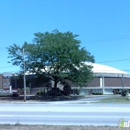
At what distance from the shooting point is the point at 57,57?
2066 inches

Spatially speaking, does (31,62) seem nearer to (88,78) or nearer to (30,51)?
(30,51)

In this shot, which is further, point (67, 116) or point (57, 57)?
point (57, 57)

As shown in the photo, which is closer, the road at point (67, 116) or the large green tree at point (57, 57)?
the road at point (67, 116)

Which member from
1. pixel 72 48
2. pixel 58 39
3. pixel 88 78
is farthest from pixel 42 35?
pixel 88 78

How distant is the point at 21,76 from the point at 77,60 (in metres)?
13.8

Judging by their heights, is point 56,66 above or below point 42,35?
below

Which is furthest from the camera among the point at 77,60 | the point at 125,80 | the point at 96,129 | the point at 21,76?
the point at 125,80

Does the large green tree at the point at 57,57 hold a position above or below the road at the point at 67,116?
above

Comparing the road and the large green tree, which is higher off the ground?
the large green tree

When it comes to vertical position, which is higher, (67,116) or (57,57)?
(57,57)

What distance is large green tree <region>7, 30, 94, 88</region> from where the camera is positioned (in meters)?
51.8

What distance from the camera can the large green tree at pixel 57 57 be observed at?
51.8m

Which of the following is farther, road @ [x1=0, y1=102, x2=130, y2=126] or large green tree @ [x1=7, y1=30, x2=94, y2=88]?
large green tree @ [x1=7, y1=30, x2=94, y2=88]

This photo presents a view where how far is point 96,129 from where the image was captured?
10859 millimetres
